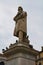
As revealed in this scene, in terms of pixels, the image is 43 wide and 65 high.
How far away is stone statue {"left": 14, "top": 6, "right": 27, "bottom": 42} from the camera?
31.8 ft

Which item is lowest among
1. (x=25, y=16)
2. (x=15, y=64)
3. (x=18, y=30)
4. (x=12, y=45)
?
(x=15, y=64)

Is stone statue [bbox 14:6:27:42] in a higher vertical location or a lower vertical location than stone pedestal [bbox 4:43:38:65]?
higher

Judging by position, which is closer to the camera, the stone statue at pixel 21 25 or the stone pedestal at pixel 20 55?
the stone pedestal at pixel 20 55

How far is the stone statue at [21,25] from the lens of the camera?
969 centimetres

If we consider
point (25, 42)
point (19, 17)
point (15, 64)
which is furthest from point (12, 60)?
point (19, 17)

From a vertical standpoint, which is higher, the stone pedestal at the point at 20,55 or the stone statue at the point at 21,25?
the stone statue at the point at 21,25

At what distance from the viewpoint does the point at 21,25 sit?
32.2 feet

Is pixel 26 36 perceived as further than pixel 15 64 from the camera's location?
Yes

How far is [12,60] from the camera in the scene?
30.5 ft

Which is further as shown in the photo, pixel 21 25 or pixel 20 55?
pixel 21 25

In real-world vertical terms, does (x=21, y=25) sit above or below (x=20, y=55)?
above

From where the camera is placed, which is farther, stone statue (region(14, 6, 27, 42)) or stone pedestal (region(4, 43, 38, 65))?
stone statue (region(14, 6, 27, 42))

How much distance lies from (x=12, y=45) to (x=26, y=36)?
0.76 metres

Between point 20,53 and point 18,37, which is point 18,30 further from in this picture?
point 20,53
